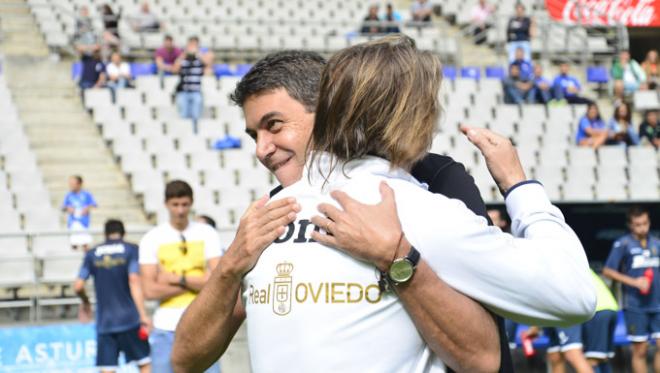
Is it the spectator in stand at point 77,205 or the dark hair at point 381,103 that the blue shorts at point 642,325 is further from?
the dark hair at point 381,103

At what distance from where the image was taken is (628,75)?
1992 cm

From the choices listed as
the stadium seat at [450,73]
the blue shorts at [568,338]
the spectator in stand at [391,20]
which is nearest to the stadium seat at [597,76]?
the stadium seat at [450,73]

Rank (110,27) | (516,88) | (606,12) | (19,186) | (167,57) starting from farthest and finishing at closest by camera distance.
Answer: (606,12)
(110,27)
(516,88)
(167,57)
(19,186)

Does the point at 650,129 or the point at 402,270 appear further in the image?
the point at 650,129

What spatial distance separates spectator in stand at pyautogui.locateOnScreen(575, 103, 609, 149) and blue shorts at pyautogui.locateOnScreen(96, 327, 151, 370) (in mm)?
9771

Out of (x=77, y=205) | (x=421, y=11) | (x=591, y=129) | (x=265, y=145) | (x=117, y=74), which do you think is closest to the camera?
(x=265, y=145)

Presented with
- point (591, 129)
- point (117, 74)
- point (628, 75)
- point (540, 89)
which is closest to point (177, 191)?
point (117, 74)

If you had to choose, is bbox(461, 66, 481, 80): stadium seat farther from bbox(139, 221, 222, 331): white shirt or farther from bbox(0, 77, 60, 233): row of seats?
bbox(139, 221, 222, 331): white shirt

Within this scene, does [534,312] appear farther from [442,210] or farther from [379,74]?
[379,74]

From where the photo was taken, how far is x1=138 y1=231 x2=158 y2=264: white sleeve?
7.51m

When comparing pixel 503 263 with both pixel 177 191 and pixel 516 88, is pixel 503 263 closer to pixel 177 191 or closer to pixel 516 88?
pixel 177 191

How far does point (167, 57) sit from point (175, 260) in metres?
10.4

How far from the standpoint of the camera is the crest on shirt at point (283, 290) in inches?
82.4

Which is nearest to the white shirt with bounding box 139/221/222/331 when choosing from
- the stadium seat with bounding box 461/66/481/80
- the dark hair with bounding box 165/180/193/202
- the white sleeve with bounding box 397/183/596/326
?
the dark hair with bounding box 165/180/193/202
